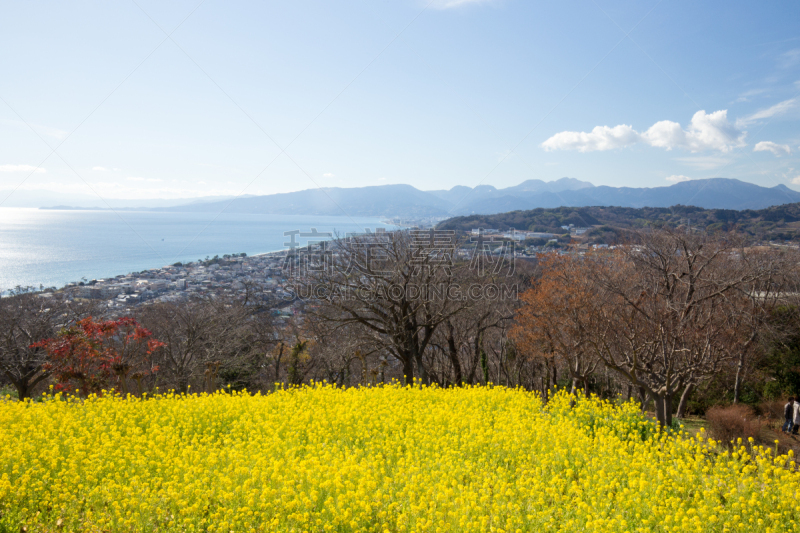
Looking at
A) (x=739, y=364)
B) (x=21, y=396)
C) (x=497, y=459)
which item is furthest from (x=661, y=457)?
(x=21, y=396)

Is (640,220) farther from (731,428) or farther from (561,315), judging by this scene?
(731,428)

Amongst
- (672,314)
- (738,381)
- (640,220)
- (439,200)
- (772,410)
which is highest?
(439,200)

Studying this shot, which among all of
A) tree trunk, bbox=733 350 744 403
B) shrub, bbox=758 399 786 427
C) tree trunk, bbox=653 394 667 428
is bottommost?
shrub, bbox=758 399 786 427

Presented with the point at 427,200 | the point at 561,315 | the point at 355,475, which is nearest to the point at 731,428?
the point at 561,315

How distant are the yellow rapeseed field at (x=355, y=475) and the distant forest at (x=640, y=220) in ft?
77.6

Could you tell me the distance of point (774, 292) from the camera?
780 inches

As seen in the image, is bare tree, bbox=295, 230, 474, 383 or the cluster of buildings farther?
the cluster of buildings

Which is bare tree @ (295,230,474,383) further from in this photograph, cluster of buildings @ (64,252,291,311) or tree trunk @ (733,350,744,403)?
tree trunk @ (733,350,744,403)

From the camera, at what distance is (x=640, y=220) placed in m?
49.7

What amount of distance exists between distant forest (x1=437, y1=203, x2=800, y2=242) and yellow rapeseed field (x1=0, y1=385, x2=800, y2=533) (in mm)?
23660

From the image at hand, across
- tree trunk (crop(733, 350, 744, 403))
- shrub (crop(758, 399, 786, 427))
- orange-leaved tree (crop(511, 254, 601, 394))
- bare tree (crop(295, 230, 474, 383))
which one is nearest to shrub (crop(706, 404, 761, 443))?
tree trunk (crop(733, 350, 744, 403))

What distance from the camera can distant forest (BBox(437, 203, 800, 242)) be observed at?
3325 cm

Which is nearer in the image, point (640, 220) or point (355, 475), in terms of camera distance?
point (355, 475)

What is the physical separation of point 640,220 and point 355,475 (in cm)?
5330
